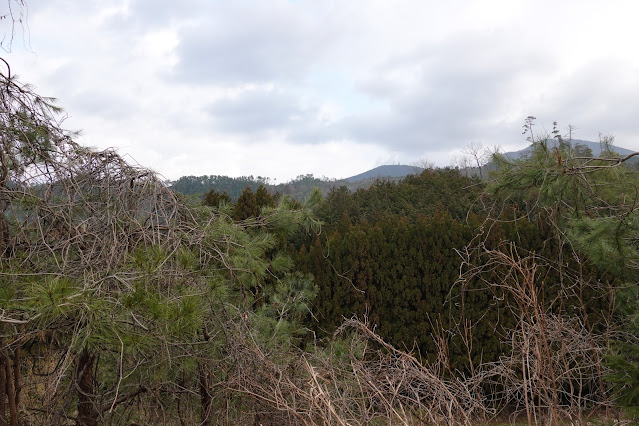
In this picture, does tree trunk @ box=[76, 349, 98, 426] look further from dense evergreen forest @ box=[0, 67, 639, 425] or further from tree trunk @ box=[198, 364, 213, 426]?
tree trunk @ box=[198, 364, 213, 426]

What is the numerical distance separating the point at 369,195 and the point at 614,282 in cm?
593

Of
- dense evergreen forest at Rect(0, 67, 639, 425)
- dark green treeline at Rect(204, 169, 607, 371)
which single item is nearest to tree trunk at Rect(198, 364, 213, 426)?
dense evergreen forest at Rect(0, 67, 639, 425)

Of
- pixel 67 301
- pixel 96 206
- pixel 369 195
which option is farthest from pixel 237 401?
pixel 369 195

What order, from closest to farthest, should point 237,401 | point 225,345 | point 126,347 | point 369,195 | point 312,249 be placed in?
point 126,347, point 225,345, point 237,401, point 312,249, point 369,195

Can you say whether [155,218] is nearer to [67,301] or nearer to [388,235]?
[67,301]

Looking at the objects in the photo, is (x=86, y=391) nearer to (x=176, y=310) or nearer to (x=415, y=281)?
(x=176, y=310)

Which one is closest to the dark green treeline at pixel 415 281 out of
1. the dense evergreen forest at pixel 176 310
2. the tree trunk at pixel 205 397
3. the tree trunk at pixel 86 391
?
the dense evergreen forest at pixel 176 310

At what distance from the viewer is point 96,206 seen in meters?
2.36

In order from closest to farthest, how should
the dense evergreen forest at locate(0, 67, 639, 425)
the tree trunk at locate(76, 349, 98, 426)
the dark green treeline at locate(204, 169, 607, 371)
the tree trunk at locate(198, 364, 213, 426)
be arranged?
1. the dense evergreen forest at locate(0, 67, 639, 425)
2. the tree trunk at locate(76, 349, 98, 426)
3. the tree trunk at locate(198, 364, 213, 426)
4. the dark green treeline at locate(204, 169, 607, 371)

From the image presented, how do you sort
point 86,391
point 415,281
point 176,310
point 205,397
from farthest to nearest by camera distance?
1. point 415,281
2. point 205,397
3. point 86,391
4. point 176,310

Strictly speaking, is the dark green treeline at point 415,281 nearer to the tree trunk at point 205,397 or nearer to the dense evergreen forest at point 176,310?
the dense evergreen forest at point 176,310

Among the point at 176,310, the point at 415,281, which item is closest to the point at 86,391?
the point at 176,310

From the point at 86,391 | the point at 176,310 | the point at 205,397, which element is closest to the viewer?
the point at 176,310

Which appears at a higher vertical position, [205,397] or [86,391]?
[86,391]
